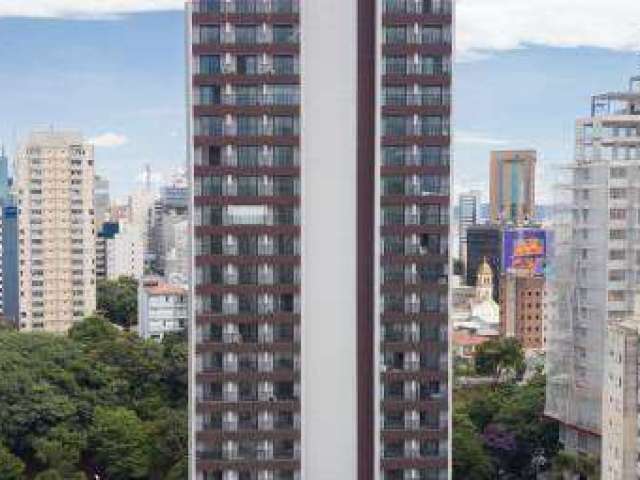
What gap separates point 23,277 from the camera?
8.85 metres

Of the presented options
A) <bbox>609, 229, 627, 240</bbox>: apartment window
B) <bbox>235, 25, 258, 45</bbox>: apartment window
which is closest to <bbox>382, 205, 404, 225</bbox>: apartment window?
<bbox>235, 25, 258, 45</bbox>: apartment window

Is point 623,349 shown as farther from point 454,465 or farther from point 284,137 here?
point 284,137

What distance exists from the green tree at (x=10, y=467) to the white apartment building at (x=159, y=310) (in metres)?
3.33

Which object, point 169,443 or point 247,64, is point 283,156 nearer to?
point 247,64

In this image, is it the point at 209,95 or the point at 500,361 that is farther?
the point at 500,361

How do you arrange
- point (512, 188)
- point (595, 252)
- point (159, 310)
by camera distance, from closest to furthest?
point (595, 252)
point (159, 310)
point (512, 188)

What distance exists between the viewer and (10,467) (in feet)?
16.3

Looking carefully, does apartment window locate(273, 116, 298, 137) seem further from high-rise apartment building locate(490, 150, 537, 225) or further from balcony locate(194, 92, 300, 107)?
high-rise apartment building locate(490, 150, 537, 225)

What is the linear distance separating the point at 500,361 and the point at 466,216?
4.08m

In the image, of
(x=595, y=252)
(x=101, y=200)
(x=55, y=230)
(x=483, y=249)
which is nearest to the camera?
(x=595, y=252)

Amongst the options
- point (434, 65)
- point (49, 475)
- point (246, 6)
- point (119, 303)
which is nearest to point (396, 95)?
point (434, 65)

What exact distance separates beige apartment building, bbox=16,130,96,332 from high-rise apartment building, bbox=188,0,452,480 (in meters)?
5.09

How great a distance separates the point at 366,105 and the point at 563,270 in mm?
2877

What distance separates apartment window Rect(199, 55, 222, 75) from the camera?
12.4 feet
